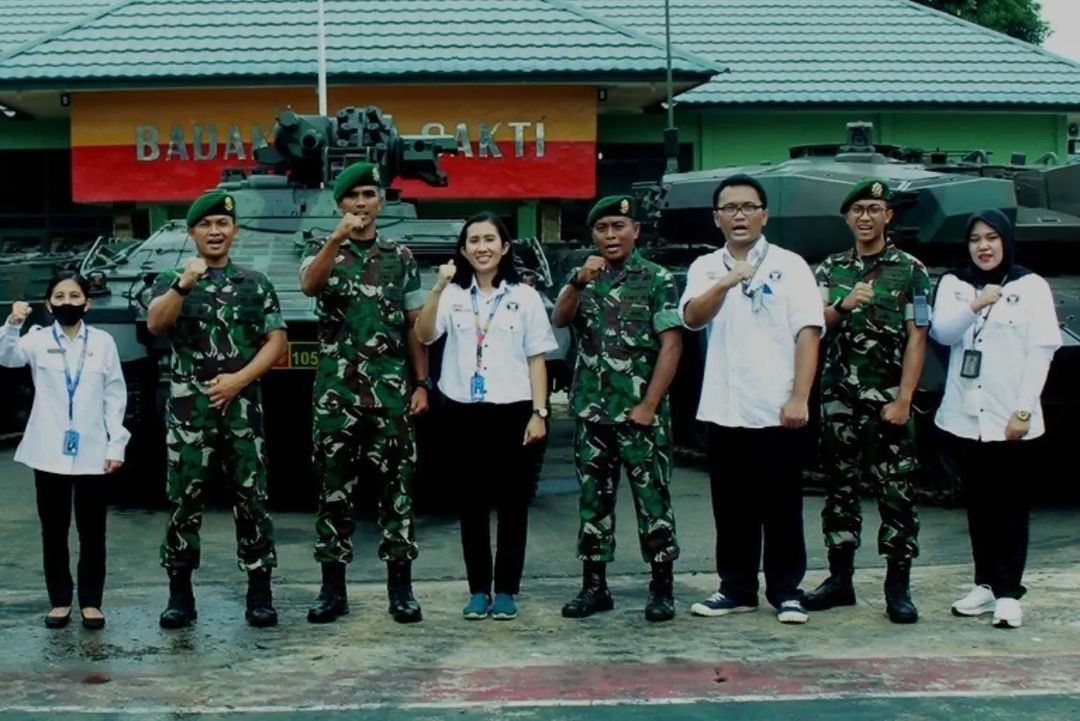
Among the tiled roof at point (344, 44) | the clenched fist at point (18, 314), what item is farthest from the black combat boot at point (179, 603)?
the tiled roof at point (344, 44)

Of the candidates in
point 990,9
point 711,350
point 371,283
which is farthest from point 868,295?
point 990,9

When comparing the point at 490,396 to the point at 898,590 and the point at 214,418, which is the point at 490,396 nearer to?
the point at 214,418

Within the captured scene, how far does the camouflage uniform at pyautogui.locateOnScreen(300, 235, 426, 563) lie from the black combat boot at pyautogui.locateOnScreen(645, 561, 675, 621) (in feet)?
3.32

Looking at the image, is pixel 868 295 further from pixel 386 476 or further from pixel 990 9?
pixel 990 9

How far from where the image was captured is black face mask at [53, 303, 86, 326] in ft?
24.0

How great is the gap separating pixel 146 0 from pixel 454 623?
609 inches

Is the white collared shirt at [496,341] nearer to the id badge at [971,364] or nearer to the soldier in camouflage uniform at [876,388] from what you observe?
the soldier in camouflage uniform at [876,388]

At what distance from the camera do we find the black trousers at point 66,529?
7.25 meters

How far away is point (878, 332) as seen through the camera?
23.9 feet

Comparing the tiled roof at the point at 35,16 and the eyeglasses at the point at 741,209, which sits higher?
the tiled roof at the point at 35,16

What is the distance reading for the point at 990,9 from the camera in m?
33.0

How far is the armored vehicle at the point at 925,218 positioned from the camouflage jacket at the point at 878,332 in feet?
8.84

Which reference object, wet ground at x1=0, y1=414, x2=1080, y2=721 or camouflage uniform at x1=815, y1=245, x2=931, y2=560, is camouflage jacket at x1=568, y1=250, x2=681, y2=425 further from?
wet ground at x1=0, y1=414, x2=1080, y2=721

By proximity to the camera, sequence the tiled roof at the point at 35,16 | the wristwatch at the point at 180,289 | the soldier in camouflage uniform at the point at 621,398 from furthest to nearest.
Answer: the tiled roof at the point at 35,16 < the soldier in camouflage uniform at the point at 621,398 < the wristwatch at the point at 180,289
